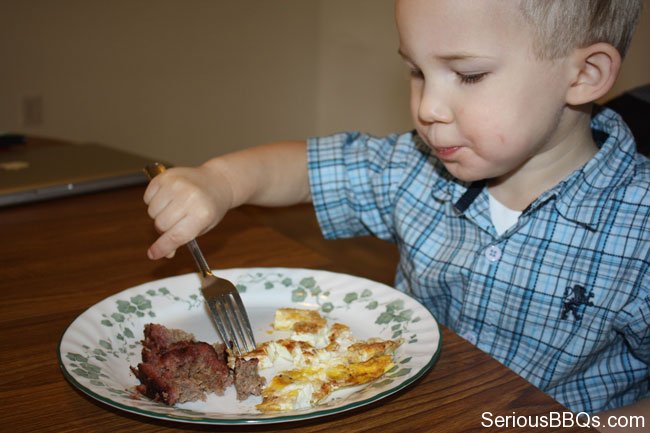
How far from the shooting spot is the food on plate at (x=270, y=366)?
0.68m

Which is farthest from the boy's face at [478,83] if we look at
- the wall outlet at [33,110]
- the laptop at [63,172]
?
the wall outlet at [33,110]

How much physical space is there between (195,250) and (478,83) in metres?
Answer: 0.43

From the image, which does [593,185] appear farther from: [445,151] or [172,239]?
[172,239]

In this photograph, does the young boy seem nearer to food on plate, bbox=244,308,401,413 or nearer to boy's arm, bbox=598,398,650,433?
boy's arm, bbox=598,398,650,433

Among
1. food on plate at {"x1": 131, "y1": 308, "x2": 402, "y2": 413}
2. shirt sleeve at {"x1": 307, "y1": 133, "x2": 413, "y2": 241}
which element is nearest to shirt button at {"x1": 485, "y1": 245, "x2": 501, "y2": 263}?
shirt sleeve at {"x1": 307, "y1": 133, "x2": 413, "y2": 241}

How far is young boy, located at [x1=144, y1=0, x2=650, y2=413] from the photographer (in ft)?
3.07

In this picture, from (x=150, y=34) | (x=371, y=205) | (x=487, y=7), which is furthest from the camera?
(x=150, y=34)

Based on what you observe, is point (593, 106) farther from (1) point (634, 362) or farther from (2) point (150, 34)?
(2) point (150, 34)

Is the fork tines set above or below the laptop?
above

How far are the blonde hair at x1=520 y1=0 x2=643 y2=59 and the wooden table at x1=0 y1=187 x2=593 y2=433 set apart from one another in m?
0.41

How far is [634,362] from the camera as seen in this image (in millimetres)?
1083

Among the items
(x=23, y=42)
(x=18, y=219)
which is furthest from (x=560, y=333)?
(x=23, y=42)

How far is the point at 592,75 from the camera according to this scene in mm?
1007

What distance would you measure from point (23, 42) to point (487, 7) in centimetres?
269
